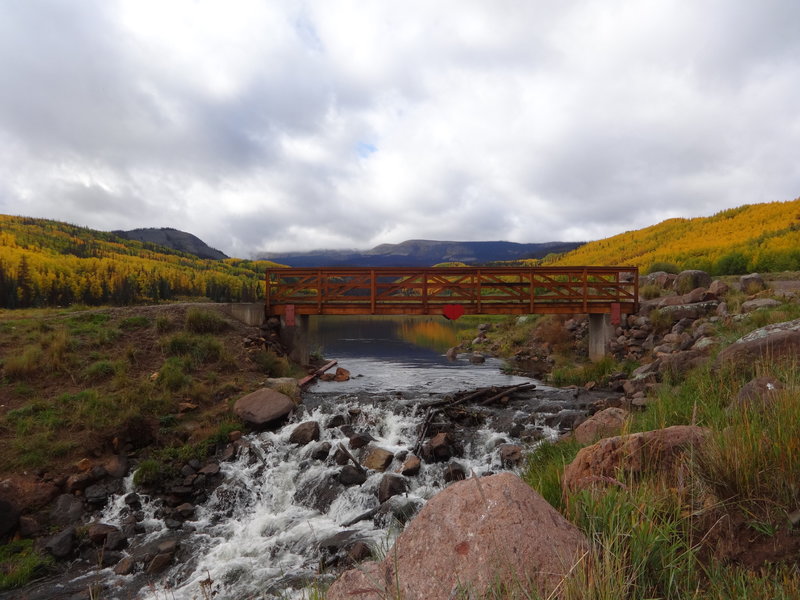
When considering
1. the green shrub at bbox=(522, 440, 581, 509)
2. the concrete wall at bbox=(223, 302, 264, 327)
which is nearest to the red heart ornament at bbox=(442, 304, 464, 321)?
the concrete wall at bbox=(223, 302, 264, 327)

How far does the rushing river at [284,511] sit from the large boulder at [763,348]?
4.09 m

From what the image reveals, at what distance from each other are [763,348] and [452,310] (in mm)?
10231

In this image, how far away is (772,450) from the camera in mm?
3211

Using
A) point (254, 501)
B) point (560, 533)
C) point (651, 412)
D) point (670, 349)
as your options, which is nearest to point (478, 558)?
point (560, 533)

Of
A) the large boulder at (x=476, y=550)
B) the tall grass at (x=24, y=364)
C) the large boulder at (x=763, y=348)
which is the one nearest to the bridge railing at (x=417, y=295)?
the tall grass at (x=24, y=364)

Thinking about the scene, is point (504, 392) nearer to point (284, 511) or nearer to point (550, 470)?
point (284, 511)

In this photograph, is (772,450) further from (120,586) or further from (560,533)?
(120,586)

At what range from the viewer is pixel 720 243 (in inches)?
1742

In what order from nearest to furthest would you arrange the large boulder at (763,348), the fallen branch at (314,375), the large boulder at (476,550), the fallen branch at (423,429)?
the large boulder at (476,550) → the large boulder at (763,348) → the fallen branch at (423,429) → the fallen branch at (314,375)

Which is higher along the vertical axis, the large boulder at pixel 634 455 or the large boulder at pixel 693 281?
the large boulder at pixel 693 281

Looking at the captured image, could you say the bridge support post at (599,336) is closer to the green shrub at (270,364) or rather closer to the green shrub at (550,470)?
the green shrub at (550,470)

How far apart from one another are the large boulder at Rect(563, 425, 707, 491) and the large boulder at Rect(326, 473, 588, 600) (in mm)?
1054

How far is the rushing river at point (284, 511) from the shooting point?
618cm

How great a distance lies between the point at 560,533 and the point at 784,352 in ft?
23.2
